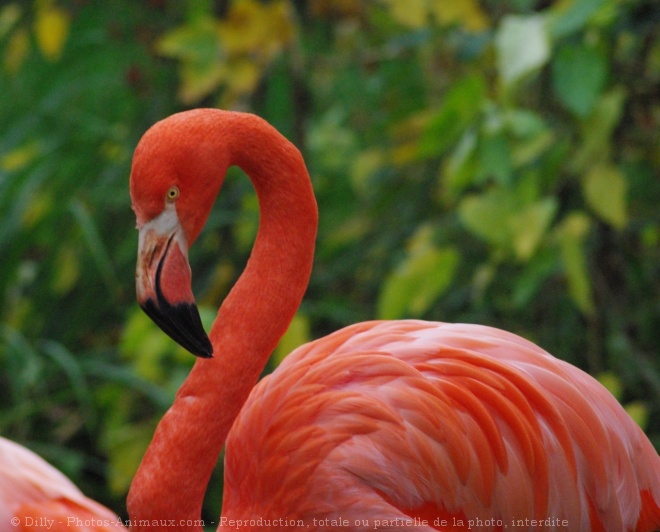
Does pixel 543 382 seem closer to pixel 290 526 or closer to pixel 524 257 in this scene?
pixel 290 526

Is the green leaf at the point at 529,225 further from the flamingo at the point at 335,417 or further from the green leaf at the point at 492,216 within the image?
the flamingo at the point at 335,417

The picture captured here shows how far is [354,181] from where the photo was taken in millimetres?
3736

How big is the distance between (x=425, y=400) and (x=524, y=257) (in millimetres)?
1104

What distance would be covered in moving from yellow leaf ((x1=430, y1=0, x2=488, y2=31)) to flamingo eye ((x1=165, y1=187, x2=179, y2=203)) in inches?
68.3

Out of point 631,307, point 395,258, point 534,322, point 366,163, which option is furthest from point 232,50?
point 631,307

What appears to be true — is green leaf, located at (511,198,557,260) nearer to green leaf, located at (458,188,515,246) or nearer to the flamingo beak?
green leaf, located at (458,188,515,246)

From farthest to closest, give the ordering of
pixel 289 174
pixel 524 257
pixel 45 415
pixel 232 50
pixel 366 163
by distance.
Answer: pixel 366 163 < pixel 45 415 < pixel 232 50 < pixel 524 257 < pixel 289 174

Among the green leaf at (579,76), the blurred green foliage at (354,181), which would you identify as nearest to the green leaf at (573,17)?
the blurred green foliage at (354,181)

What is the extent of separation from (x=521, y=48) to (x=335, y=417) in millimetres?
1288

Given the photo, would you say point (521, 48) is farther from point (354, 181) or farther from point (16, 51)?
point (16, 51)

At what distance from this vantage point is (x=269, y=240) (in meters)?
1.83

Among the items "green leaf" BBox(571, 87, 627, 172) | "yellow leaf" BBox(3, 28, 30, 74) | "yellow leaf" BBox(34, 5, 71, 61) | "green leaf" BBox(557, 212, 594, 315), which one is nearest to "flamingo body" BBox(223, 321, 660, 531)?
"green leaf" BBox(557, 212, 594, 315)

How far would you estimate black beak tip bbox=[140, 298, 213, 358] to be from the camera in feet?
5.23

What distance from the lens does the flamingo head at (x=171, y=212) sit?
1.60 metres
